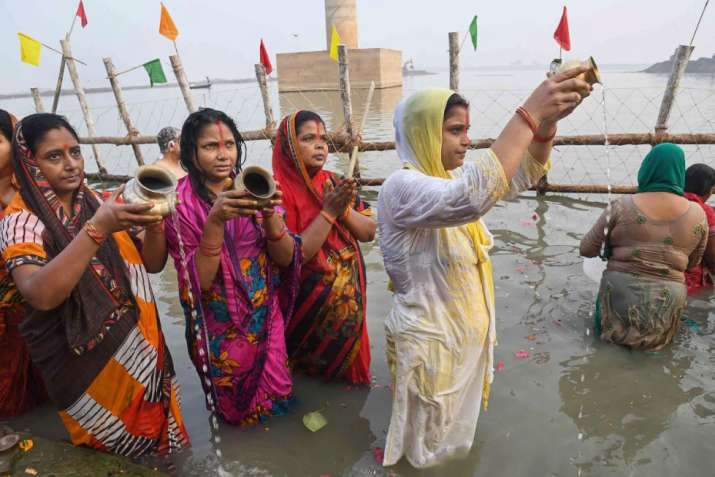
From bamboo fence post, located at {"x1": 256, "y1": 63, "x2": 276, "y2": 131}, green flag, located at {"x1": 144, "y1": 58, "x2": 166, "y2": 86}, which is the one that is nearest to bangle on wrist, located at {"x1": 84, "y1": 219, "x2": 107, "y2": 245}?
bamboo fence post, located at {"x1": 256, "y1": 63, "x2": 276, "y2": 131}

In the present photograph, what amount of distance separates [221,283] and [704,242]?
316 centimetres

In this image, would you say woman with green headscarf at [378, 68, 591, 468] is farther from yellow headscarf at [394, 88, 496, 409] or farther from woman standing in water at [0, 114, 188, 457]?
woman standing in water at [0, 114, 188, 457]

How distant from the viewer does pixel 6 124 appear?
8.23 ft

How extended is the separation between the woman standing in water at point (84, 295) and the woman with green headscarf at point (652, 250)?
293 centimetres

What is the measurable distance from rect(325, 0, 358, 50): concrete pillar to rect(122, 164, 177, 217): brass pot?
36.5 meters

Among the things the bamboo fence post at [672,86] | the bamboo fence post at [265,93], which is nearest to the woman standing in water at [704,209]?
the bamboo fence post at [672,86]

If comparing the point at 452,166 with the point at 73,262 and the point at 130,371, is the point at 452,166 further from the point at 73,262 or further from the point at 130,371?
the point at 130,371

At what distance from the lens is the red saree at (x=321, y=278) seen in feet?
9.21

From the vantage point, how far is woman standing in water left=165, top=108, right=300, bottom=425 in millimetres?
2322

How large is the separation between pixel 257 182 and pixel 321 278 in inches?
36.5

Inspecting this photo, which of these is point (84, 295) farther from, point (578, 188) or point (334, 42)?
point (578, 188)

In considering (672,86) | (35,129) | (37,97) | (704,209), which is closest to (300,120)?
(35,129)

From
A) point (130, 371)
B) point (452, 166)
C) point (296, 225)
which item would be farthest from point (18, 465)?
point (452, 166)

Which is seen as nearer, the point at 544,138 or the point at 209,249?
the point at 544,138
